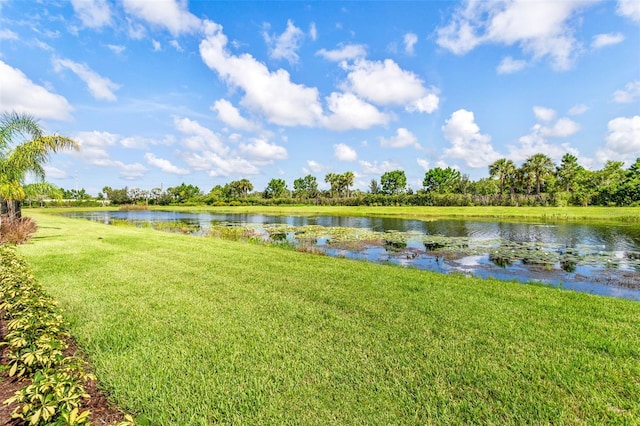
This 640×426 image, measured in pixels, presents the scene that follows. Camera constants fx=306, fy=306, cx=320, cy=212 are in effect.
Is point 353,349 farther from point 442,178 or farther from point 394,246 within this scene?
point 442,178

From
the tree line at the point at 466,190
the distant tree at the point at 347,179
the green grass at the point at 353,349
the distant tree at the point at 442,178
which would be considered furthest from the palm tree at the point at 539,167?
the green grass at the point at 353,349

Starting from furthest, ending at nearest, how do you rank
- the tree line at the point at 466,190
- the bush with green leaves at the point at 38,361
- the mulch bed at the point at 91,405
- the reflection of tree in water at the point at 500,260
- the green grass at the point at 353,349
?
the tree line at the point at 466,190 < the reflection of tree in water at the point at 500,260 < the green grass at the point at 353,349 < the mulch bed at the point at 91,405 < the bush with green leaves at the point at 38,361

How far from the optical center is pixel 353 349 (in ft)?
12.9

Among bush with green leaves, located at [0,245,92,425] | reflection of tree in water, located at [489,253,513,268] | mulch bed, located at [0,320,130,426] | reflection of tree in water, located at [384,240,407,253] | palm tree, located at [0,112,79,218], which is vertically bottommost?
reflection of tree in water, located at [489,253,513,268]

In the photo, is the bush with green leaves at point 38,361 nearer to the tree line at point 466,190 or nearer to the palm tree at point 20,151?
the palm tree at point 20,151

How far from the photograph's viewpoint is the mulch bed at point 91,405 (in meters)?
2.73

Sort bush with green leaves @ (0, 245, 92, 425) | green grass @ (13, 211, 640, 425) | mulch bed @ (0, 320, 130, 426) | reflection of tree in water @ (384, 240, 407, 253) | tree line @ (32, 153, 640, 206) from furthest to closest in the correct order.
Result: tree line @ (32, 153, 640, 206), reflection of tree in water @ (384, 240, 407, 253), green grass @ (13, 211, 640, 425), mulch bed @ (0, 320, 130, 426), bush with green leaves @ (0, 245, 92, 425)

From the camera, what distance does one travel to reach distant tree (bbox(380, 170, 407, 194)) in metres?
90.2

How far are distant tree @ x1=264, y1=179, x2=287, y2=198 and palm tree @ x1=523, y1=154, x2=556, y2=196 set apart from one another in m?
66.8

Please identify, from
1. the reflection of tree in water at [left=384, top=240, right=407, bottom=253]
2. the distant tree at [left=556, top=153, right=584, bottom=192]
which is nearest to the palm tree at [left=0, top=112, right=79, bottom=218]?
the reflection of tree in water at [left=384, top=240, right=407, bottom=253]

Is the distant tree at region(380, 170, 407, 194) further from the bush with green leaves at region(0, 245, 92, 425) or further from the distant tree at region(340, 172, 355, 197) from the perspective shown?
the bush with green leaves at region(0, 245, 92, 425)

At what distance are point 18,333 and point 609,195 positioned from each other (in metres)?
64.7

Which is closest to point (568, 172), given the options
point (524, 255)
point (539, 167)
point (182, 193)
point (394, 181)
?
point (539, 167)

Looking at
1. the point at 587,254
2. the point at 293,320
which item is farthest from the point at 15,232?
the point at 587,254
